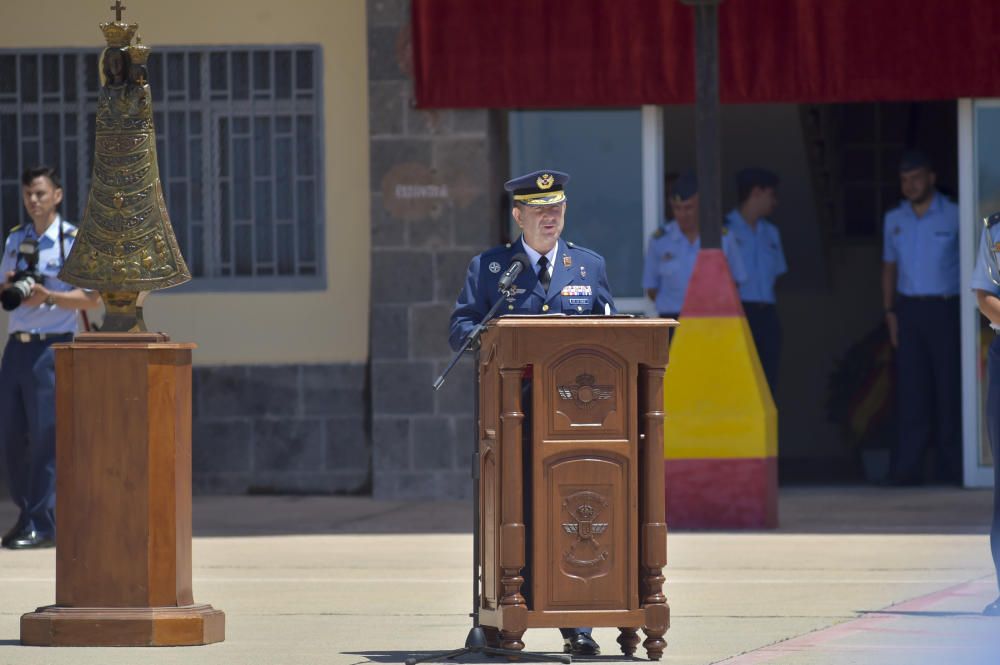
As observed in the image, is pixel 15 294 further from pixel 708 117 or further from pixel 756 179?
pixel 756 179

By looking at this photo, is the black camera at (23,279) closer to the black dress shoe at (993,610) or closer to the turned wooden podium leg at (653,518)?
the turned wooden podium leg at (653,518)

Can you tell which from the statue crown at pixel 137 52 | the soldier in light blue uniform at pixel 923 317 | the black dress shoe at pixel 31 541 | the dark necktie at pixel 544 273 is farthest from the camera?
the soldier in light blue uniform at pixel 923 317

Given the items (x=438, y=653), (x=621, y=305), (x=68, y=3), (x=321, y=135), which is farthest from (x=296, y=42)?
(x=438, y=653)

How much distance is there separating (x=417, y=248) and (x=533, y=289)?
20.8 feet

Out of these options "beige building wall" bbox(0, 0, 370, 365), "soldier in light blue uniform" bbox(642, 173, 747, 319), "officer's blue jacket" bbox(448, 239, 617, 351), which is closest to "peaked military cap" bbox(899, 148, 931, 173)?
"soldier in light blue uniform" bbox(642, 173, 747, 319)

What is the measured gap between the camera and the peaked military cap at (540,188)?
798cm

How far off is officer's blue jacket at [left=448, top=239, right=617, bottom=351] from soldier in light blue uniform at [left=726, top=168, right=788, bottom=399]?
22.2ft

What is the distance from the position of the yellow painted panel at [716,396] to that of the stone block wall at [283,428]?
2.90 meters

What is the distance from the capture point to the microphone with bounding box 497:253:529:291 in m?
7.83

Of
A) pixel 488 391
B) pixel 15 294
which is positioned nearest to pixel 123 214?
pixel 488 391

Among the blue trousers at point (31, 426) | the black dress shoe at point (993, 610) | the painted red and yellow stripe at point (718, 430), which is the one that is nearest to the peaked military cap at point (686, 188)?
the painted red and yellow stripe at point (718, 430)

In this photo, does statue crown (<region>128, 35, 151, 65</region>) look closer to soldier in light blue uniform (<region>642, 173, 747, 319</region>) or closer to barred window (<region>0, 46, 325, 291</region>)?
soldier in light blue uniform (<region>642, 173, 747, 319</region>)

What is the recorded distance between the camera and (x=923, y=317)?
14.8 metres

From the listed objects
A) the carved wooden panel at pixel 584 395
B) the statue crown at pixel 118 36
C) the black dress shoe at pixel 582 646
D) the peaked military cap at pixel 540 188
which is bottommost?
the black dress shoe at pixel 582 646
